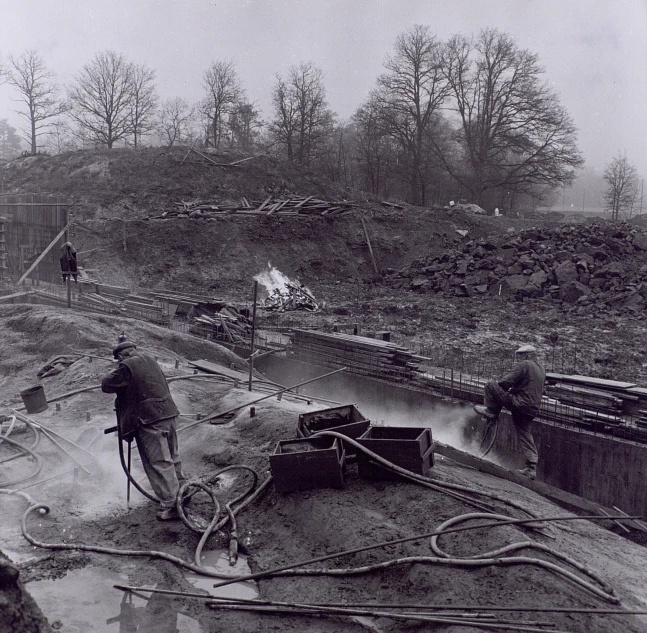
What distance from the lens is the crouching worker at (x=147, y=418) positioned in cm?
641

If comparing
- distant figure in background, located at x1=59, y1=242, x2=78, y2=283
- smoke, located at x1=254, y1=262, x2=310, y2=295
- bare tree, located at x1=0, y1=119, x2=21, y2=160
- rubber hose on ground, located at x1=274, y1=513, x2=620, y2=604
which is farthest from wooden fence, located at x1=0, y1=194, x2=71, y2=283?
bare tree, located at x1=0, y1=119, x2=21, y2=160

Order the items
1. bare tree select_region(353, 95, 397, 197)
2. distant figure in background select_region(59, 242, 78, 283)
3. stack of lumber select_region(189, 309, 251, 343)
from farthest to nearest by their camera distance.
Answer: bare tree select_region(353, 95, 397, 197), stack of lumber select_region(189, 309, 251, 343), distant figure in background select_region(59, 242, 78, 283)

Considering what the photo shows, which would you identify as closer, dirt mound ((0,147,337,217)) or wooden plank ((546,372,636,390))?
wooden plank ((546,372,636,390))

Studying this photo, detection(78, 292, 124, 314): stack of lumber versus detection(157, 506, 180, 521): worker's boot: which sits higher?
detection(78, 292, 124, 314): stack of lumber

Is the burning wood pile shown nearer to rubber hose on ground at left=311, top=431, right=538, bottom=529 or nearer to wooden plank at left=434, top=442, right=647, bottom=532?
wooden plank at left=434, top=442, right=647, bottom=532

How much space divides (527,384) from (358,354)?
226 inches

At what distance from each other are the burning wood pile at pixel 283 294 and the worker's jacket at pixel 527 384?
1564 cm

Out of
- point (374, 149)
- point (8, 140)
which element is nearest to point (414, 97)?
point (374, 149)

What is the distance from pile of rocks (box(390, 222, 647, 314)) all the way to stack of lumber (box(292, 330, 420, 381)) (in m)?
10.4

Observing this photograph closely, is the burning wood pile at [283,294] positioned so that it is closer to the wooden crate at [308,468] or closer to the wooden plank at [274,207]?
the wooden plank at [274,207]

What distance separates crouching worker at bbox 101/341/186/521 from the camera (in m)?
6.41

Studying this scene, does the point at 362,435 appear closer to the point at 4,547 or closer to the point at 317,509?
the point at 317,509

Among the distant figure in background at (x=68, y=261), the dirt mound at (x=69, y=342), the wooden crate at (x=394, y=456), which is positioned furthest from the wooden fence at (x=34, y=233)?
the wooden crate at (x=394, y=456)

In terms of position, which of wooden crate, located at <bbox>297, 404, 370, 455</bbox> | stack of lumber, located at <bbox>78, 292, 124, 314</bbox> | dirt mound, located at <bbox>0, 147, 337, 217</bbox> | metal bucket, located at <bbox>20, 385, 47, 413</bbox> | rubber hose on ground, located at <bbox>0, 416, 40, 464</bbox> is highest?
dirt mound, located at <bbox>0, 147, 337, 217</bbox>
